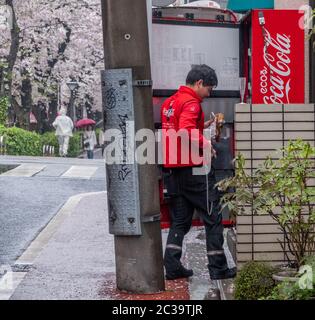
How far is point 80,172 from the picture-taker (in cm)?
1912

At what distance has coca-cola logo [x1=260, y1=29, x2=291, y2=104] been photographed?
27.8 ft

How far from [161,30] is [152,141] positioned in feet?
10.8

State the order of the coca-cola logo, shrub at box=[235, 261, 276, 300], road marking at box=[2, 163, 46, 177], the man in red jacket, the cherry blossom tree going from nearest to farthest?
shrub at box=[235, 261, 276, 300], the man in red jacket, the coca-cola logo, road marking at box=[2, 163, 46, 177], the cherry blossom tree

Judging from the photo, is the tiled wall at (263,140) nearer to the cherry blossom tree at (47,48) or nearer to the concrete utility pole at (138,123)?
the concrete utility pole at (138,123)

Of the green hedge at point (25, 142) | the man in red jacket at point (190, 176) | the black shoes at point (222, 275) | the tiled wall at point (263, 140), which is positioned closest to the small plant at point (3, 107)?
the green hedge at point (25, 142)

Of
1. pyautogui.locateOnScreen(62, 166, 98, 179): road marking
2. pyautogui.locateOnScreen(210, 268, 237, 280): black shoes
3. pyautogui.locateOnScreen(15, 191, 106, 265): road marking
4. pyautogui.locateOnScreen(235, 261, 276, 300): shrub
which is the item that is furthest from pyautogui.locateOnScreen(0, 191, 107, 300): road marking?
pyautogui.locateOnScreen(62, 166, 98, 179): road marking

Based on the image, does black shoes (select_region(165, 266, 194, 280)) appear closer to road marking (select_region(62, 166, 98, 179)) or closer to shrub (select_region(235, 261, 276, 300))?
shrub (select_region(235, 261, 276, 300))

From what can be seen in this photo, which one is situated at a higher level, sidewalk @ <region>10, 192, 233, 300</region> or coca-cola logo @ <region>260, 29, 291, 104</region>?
coca-cola logo @ <region>260, 29, 291, 104</region>

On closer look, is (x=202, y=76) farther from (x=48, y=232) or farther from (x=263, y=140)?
(x=48, y=232)

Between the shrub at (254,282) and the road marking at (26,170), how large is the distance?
12113 millimetres

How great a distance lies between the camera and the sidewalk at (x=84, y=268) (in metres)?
6.96

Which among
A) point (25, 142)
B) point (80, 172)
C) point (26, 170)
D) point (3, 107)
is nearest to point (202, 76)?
point (80, 172)

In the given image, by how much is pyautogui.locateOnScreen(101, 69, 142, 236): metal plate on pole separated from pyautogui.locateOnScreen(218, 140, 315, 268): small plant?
1.03m

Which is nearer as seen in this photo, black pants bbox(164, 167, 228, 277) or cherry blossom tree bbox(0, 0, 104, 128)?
black pants bbox(164, 167, 228, 277)
